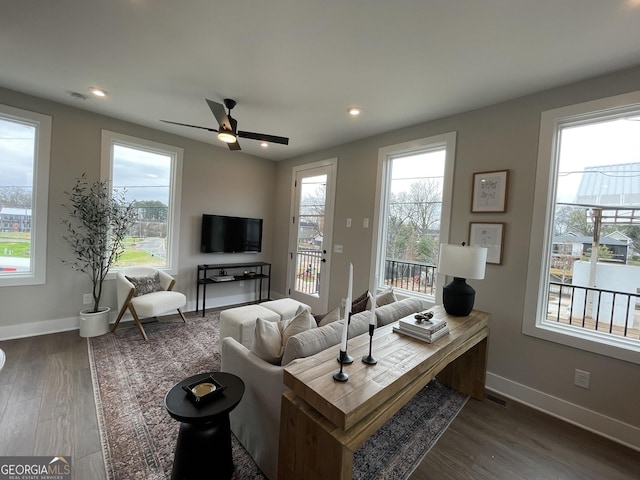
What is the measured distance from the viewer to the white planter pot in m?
Answer: 3.13

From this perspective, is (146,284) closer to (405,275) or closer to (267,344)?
(267,344)

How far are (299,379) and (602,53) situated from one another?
2.88m

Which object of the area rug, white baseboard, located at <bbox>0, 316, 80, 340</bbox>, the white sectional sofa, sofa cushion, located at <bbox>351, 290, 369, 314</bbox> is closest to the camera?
the white sectional sofa

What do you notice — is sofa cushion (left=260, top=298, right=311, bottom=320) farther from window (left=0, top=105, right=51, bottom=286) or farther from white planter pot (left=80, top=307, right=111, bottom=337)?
window (left=0, top=105, right=51, bottom=286)

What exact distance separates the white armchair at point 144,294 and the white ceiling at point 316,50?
213 cm

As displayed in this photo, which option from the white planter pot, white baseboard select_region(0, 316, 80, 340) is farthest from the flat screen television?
white baseboard select_region(0, 316, 80, 340)

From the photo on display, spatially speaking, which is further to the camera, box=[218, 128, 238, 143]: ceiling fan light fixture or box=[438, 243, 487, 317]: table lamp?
box=[218, 128, 238, 143]: ceiling fan light fixture

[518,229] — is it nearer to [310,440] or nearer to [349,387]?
[349,387]

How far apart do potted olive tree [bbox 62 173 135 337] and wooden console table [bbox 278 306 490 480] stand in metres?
3.17

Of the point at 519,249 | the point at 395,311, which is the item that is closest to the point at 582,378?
the point at 519,249

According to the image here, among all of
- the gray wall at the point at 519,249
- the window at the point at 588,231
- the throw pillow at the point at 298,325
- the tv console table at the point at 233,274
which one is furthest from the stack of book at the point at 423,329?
the tv console table at the point at 233,274

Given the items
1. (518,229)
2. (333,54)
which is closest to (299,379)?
(333,54)

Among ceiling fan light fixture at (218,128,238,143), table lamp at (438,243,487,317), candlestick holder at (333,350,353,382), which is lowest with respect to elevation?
candlestick holder at (333,350,353,382)

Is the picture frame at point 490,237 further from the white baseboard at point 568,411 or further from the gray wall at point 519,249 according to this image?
the white baseboard at point 568,411
